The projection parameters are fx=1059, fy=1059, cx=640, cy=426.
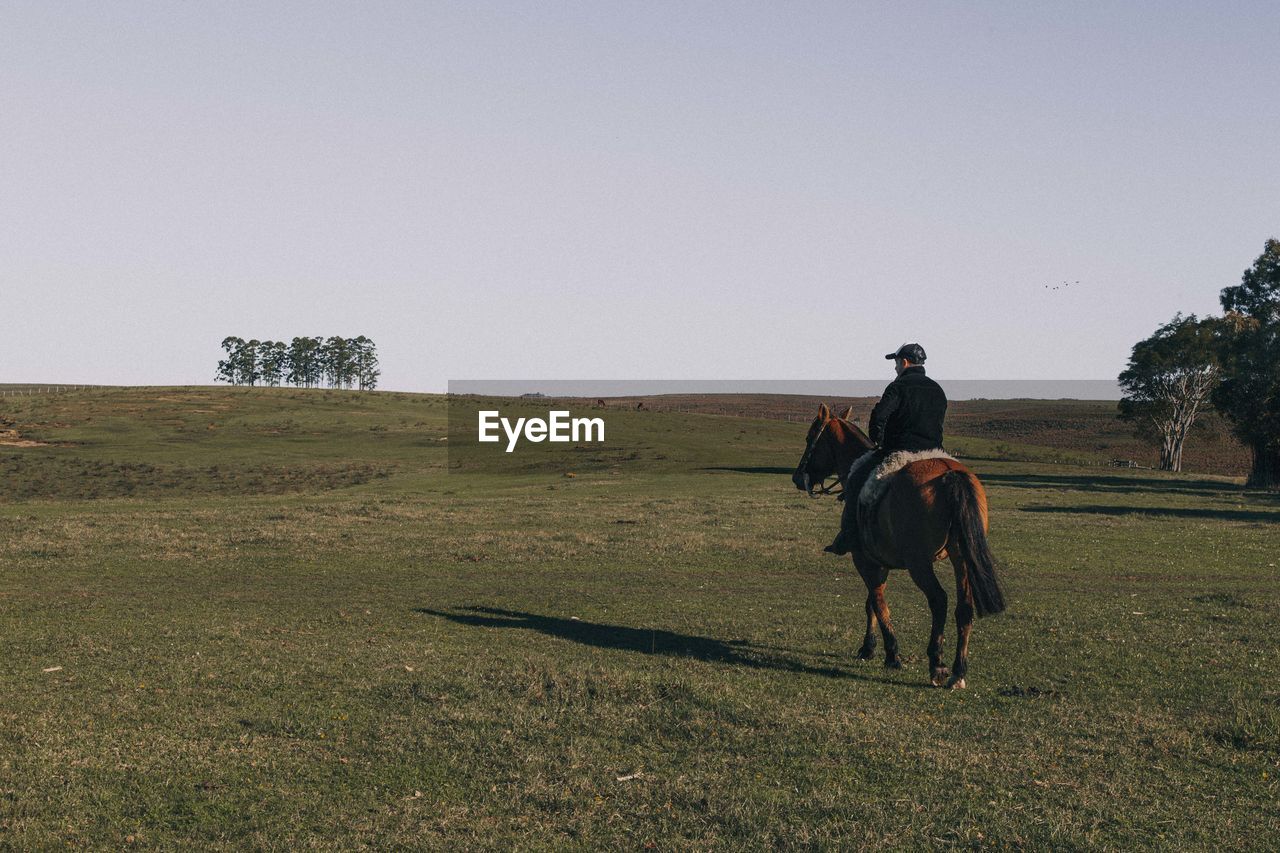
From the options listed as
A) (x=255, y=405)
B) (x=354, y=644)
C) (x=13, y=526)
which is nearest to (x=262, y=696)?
(x=354, y=644)

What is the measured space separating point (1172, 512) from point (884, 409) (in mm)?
33889

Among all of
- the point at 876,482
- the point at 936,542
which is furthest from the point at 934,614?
the point at 876,482

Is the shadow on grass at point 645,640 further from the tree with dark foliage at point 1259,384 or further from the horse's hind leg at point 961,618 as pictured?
the tree with dark foliage at point 1259,384

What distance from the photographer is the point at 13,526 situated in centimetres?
3375

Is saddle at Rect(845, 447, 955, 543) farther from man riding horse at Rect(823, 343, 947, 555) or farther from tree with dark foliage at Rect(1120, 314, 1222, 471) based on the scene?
tree with dark foliage at Rect(1120, 314, 1222, 471)

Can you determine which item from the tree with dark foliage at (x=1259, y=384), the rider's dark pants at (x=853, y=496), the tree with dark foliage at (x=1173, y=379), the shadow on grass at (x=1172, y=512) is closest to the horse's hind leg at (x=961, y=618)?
the rider's dark pants at (x=853, y=496)

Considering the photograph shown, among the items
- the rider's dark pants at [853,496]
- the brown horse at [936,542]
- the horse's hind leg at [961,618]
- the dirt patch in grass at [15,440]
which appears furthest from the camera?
the dirt patch in grass at [15,440]

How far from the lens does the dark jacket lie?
14.0m

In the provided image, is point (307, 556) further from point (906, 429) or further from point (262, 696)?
point (906, 429)

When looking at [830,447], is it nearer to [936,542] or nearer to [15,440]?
[936,542]

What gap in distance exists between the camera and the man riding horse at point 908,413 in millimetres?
13977

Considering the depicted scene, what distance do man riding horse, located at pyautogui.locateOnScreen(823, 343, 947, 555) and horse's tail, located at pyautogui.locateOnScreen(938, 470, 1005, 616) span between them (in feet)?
3.67

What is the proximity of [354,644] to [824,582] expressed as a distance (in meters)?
11.5

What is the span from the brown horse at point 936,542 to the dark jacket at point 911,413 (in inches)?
18.4
